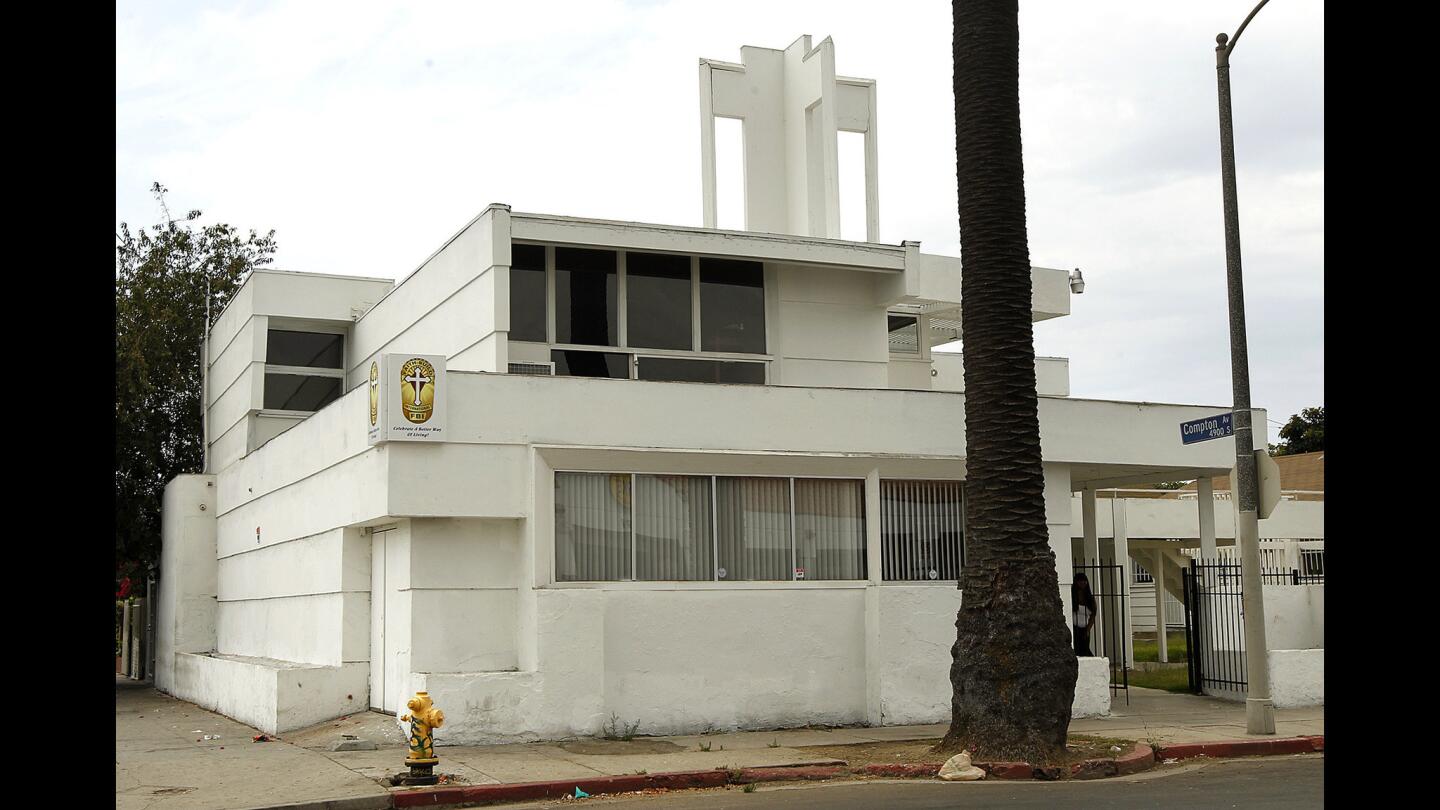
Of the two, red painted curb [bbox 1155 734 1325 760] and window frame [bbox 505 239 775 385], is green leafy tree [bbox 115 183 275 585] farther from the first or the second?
red painted curb [bbox 1155 734 1325 760]

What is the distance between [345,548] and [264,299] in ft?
28.3

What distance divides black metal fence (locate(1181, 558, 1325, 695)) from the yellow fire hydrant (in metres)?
12.4

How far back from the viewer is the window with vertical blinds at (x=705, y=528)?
16828mm

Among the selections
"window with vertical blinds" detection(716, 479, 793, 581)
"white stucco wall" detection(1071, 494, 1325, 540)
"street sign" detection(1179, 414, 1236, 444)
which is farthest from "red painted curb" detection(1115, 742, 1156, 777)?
"white stucco wall" detection(1071, 494, 1325, 540)

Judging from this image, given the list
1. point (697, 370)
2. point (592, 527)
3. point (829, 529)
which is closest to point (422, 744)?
point (592, 527)

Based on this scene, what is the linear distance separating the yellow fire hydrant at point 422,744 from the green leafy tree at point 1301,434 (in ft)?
186

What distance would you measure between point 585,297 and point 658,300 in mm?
1141

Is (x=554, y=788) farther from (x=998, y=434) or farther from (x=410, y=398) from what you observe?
(x=998, y=434)

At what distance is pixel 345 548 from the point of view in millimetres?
18031

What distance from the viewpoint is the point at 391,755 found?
49.8 ft

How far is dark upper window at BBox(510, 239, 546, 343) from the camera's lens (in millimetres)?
19672

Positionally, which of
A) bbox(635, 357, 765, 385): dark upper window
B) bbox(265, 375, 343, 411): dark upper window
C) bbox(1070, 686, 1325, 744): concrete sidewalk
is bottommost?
bbox(1070, 686, 1325, 744): concrete sidewalk
